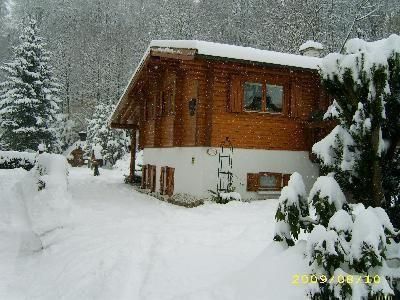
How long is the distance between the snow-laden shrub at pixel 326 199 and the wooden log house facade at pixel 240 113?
8294 mm

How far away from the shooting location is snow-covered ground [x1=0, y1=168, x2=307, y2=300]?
5246 millimetres

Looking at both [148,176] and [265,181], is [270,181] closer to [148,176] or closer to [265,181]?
[265,181]

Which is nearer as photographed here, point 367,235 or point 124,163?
point 367,235

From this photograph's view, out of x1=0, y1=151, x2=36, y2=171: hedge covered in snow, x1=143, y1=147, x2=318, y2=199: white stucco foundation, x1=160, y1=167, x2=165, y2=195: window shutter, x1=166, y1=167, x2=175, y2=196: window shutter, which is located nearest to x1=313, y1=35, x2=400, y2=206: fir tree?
x1=143, y1=147, x2=318, y2=199: white stucco foundation

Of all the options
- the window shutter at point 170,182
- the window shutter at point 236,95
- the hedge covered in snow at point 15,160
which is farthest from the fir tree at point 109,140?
the window shutter at point 236,95

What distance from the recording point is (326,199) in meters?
4.48

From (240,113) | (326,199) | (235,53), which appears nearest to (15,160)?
(240,113)

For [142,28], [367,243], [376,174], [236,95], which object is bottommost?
[367,243]

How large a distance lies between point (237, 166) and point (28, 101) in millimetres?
20441

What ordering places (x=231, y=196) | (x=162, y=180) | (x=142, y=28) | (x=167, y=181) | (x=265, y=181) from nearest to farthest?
(x=231, y=196)
(x=265, y=181)
(x=167, y=181)
(x=162, y=180)
(x=142, y=28)

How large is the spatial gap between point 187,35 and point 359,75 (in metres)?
41.2

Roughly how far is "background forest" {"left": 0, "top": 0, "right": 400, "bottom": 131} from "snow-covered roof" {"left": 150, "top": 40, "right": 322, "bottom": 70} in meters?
19.8

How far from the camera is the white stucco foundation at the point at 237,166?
513 inches

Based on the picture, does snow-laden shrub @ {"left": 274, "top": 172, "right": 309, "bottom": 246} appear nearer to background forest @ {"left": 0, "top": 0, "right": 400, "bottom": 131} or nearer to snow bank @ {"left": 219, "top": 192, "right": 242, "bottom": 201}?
snow bank @ {"left": 219, "top": 192, "right": 242, "bottom": 201}
